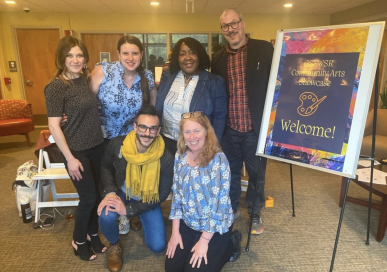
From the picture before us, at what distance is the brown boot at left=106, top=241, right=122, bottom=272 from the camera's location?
1685 mm

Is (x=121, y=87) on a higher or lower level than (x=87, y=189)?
higher

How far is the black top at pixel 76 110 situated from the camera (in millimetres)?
1466

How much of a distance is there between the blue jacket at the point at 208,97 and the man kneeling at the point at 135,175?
0.28 metres

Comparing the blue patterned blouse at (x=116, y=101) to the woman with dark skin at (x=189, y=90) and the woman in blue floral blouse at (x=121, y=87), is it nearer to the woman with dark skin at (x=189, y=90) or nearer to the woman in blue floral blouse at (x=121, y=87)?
the woman in blue floral blouse at (x=121, y=87)

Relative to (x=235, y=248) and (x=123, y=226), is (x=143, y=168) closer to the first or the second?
(x=123, y=226)

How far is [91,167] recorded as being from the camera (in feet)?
5.63

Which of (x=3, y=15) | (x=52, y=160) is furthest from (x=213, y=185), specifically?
(x=3, y=15)

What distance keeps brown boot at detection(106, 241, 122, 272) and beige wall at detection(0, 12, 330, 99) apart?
5.09 meters

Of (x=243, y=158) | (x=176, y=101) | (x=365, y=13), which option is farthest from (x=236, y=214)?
(x=365, y=13)

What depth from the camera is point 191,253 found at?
4.89 feet

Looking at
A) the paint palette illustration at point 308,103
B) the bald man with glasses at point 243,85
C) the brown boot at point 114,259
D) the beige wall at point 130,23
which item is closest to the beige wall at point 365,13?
the beige wall at point 130,23

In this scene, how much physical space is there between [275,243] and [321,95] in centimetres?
115

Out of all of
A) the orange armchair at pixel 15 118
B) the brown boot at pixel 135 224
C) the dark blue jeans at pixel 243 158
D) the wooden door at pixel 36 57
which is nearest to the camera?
the dark blue jeans at pixel 243 158

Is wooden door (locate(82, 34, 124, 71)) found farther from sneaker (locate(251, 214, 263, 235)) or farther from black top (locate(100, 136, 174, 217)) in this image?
sneaker (locate(251, 214, 263, 235))
